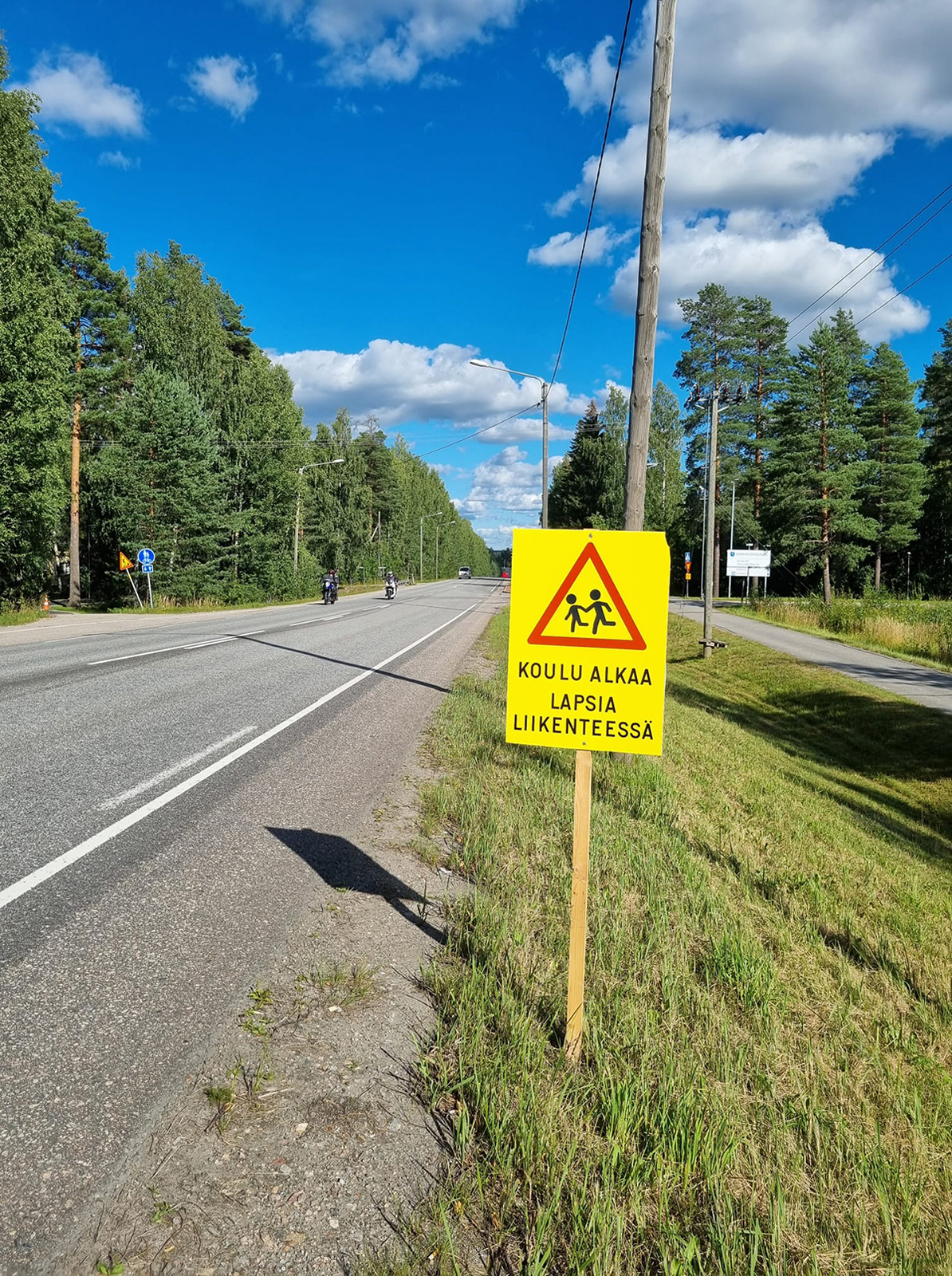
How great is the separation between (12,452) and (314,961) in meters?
24.1

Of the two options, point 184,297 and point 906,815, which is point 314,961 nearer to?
point 906,815

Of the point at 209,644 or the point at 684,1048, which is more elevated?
the point at 209,644

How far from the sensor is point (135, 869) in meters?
4.21

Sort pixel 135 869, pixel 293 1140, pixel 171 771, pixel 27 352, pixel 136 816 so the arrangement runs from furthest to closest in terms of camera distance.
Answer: pixel 27 352
pixel 171 771
pixel 136 816
pixel 135 869
pixel 293 1140

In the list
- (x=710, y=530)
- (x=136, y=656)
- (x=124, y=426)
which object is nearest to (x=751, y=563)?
(x=710, y=530)

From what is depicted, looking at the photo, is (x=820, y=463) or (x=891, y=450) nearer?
(x=820, y=463)

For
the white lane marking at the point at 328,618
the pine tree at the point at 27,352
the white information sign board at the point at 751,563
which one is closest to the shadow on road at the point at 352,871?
the white lane marking at the point at 328,618

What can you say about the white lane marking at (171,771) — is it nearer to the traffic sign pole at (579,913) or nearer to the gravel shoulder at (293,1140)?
the gravel shoulder at (293,1140)

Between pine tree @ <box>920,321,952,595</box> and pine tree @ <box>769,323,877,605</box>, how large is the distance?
9892 mm

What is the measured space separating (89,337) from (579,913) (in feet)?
130

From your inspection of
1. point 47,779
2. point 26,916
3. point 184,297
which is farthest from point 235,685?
point 184,297

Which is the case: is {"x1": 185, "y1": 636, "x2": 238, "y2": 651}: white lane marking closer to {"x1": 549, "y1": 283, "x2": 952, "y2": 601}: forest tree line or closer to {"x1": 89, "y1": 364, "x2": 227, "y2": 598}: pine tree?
{"x1": 89, "y1": 364, "x2": 227, "y2": 598}: pine tree

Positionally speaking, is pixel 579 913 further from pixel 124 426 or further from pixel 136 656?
pixel 124 426

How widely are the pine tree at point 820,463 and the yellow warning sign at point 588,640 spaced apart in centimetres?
4115
